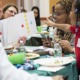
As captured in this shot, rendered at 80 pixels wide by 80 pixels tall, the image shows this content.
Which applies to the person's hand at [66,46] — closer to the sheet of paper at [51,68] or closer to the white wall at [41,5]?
the sheet of paper at [51,68]

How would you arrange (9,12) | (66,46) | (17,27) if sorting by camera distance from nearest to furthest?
(66,46), (17,27), (9,12)

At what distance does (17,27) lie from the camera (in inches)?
93.2

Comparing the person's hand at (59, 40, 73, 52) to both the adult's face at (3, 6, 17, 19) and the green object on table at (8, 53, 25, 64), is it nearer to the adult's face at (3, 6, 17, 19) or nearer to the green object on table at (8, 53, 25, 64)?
the green object on table at (8, 53, 25, 64)

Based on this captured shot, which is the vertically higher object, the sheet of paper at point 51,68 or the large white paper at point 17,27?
the large white paper at point 17,27

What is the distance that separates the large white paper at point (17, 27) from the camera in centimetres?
226

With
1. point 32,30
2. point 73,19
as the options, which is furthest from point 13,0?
point 73,19

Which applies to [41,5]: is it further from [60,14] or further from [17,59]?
[17,59]

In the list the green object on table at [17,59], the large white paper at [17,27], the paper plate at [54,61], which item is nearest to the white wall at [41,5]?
the large white paper at [17,27]

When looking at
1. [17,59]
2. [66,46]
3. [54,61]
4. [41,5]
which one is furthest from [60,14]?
[41,5]

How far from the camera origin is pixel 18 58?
173 cm

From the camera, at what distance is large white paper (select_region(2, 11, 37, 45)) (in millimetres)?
2258

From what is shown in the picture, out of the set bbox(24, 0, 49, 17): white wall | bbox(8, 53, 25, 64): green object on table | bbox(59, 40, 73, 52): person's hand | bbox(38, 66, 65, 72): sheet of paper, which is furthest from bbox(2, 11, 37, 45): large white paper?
bbox(24, 0, 49, 17): white wall

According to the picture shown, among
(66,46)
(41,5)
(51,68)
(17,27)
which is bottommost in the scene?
(51,68)

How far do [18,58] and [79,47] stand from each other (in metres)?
0.57
